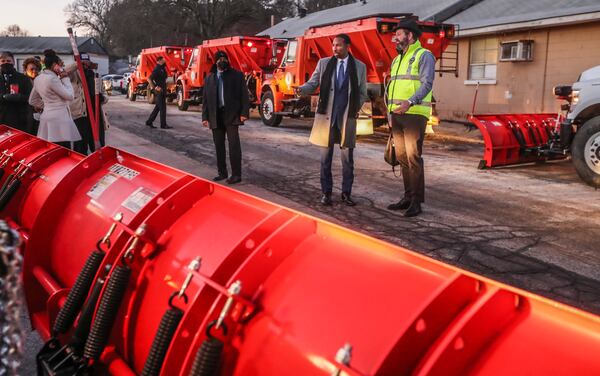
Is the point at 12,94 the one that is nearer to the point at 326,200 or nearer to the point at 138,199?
the point at 326,200

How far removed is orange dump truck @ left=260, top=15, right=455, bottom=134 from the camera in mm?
13523

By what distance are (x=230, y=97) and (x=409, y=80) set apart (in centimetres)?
288

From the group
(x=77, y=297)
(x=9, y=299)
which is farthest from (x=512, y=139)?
(x=9, y=299)

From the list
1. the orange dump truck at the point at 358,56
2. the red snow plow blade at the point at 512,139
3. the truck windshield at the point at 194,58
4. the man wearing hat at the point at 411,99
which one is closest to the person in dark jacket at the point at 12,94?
the man wearing hat at the point at 411,99

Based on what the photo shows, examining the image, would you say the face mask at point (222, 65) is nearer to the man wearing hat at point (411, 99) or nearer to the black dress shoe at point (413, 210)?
the man wearing hat at point (411, 99)

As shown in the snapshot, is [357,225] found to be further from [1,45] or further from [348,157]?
[1,45]

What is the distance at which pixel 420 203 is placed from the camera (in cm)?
645

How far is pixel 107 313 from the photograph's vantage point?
95.9 inches

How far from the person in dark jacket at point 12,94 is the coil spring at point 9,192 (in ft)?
14.4

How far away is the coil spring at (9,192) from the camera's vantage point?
4262 mm

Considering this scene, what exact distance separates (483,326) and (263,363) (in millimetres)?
725

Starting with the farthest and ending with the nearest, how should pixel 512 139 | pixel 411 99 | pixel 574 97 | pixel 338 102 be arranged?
pixel 512 139 → pixel 574 97 → pixel 338 102 → pixel 411 99

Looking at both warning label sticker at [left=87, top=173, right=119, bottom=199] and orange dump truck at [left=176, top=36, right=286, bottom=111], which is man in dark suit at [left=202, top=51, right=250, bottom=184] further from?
orange dump truck at [left=176, top=36, right=286, bottom=111]

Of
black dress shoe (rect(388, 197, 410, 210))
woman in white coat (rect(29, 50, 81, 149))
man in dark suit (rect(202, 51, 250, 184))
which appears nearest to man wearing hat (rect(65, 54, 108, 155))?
woman in white coat (rect(29, 50, 81, 149))
